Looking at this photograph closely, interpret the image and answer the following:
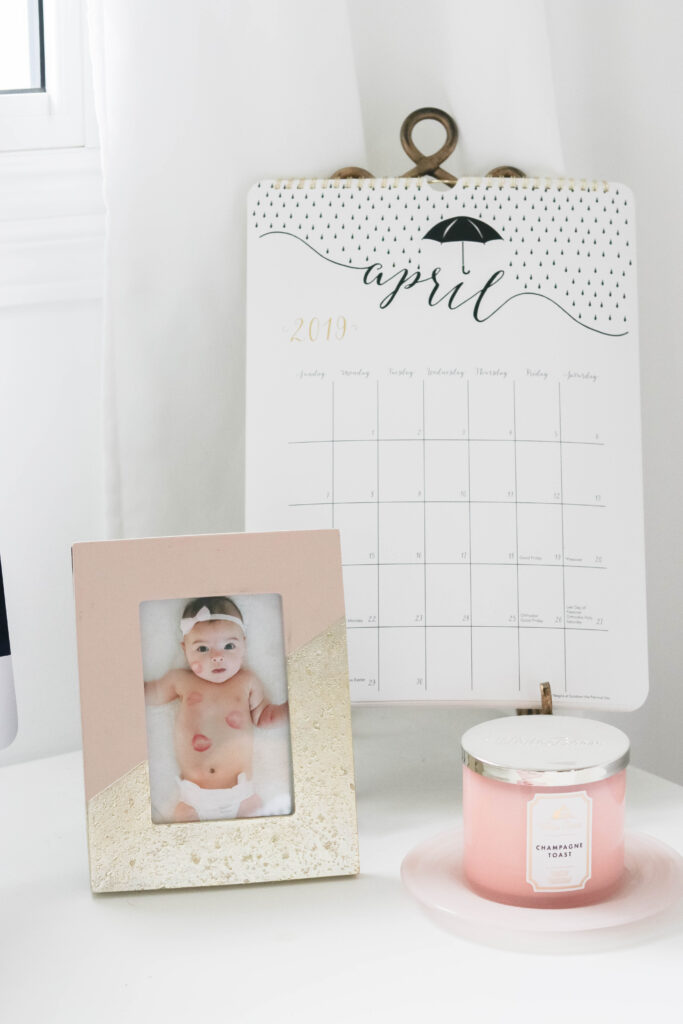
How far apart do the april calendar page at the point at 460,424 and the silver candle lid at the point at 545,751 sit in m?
0.16

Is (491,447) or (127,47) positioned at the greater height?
(127,47)

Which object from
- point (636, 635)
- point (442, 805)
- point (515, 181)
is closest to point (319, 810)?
point (442, 805)

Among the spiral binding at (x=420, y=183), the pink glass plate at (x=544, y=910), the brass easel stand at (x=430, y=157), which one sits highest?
the brass easel stand at (x=430, y=157)

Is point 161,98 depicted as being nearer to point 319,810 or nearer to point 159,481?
point 159,481

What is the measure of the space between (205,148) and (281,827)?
598 mm

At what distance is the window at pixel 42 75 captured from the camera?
0.99 meters

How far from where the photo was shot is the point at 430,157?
2.98 ft

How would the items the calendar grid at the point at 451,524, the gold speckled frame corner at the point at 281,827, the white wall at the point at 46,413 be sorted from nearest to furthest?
the gold speckled frame corner at the point at 281,827 < the calendar grid at the point at 451,524 < the white wall at the point at 46,413

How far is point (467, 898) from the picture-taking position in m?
0.62

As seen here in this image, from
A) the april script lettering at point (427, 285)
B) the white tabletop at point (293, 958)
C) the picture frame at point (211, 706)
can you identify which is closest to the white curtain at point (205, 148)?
the april script lettering at point (427, 285)

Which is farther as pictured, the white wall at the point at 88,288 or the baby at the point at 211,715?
the white wall at the point at 88,288

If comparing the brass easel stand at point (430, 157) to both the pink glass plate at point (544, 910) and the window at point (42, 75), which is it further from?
the pink glass plate at point (544, 910)

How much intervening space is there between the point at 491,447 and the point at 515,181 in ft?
0.80

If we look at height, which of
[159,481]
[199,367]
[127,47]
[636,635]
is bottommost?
[636,635]
